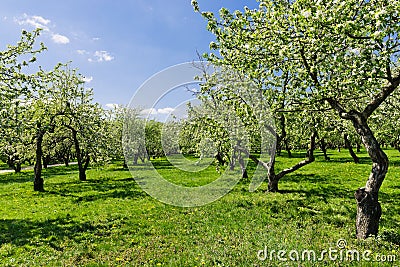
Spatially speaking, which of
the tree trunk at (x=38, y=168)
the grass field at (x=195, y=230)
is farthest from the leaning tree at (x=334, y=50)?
the tree trunk at (x=38, y=168)

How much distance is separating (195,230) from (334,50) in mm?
8855

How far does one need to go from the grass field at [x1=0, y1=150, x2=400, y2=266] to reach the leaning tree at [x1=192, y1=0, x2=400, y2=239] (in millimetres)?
1994

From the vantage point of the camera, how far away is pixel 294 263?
8.30m

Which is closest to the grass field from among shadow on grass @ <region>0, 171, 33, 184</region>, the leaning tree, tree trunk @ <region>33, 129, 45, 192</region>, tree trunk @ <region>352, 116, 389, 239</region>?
tree trunk @ <region>352, 116, 389, 239</region>

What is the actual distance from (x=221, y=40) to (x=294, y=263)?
8892mm

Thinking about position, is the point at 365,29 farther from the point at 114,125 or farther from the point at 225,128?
the point at 114,125

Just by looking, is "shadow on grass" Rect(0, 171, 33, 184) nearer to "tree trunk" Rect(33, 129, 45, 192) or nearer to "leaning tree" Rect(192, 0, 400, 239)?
"tree trunk" Rect(33, 129, 45, 192)

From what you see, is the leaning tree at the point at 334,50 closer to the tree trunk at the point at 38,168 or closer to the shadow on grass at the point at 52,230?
the shadow on grass at the point at 52,230

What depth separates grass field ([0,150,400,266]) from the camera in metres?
9.32

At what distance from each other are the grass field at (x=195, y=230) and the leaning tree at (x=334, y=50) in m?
1.99

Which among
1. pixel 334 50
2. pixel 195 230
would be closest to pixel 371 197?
pixel 334 50

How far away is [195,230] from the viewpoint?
1239 cm

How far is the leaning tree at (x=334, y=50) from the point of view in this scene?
311 inches

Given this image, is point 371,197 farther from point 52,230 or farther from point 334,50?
point 52,230
